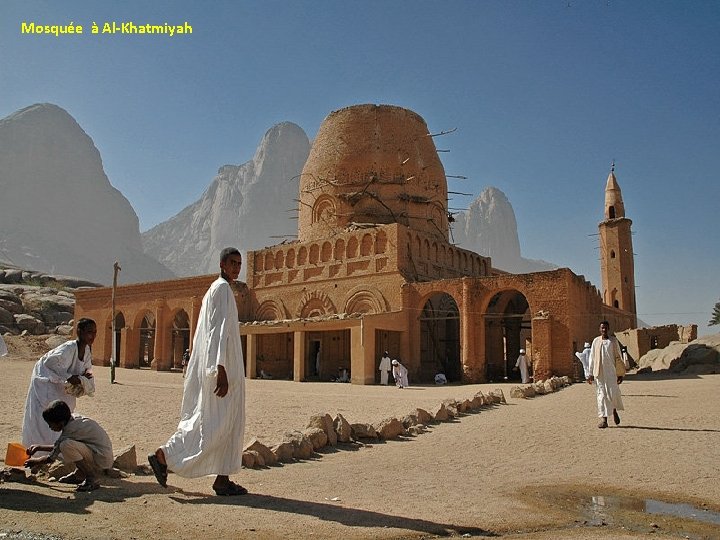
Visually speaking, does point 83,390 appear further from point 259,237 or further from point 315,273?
point 259,237

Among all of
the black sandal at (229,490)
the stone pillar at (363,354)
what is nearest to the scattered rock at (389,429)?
the black sandal at (229,490)

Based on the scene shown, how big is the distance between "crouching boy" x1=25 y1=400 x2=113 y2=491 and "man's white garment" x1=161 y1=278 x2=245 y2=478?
0.78 meters

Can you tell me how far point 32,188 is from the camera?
108 m

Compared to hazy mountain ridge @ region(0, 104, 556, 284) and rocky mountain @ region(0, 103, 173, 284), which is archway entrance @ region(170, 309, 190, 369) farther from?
rocky mountain @ region(0, 103, 173, 284)

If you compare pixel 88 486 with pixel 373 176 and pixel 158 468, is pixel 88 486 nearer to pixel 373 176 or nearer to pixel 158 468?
pixel 158 468

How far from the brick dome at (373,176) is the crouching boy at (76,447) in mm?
24743

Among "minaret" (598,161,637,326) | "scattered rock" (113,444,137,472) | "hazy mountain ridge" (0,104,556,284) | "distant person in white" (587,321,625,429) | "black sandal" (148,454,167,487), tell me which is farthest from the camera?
"hazy mountain ridge" (0,104,556,284)

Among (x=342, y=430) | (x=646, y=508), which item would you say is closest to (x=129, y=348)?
(x=342, y=430)

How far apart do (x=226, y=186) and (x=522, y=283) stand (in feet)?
436

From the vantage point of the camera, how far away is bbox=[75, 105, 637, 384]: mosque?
23.5 m

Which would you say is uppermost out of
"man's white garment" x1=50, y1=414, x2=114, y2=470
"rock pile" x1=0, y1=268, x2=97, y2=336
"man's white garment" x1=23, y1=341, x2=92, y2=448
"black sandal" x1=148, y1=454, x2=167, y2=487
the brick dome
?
the brick dome

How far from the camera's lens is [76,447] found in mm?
5238

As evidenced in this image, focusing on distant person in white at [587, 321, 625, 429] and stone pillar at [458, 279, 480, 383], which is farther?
stone pillar at [458, 279, 480, 383]

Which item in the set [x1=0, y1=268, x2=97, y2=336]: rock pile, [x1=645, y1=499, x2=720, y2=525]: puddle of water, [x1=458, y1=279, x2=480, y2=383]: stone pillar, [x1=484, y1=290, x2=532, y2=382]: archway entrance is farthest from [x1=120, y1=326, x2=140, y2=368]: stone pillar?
[x1=645, y1=499, x2=720, y2=525]: puddle of water
